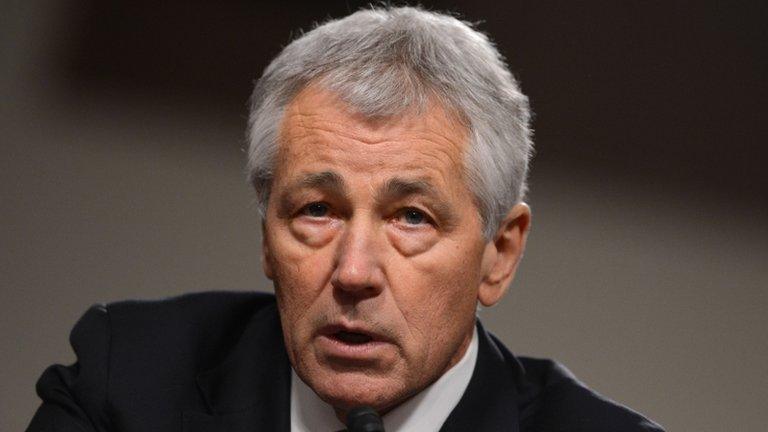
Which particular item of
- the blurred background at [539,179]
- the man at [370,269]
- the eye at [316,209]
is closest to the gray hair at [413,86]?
the man at [370,269]

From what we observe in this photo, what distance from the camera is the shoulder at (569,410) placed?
7.55 feet

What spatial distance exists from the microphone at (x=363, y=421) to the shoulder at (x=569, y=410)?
0.58 metres

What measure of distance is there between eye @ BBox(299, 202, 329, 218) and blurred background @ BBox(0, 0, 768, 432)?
1566 mm

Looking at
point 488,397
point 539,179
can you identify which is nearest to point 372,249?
point 488,397

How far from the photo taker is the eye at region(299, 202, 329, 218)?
214cm

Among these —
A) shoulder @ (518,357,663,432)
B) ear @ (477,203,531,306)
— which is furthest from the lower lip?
shoulder @ (518,357,663,432)

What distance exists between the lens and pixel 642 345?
360 centimetres

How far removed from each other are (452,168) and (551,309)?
5.23 feet

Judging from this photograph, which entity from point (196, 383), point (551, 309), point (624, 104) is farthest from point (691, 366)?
point (196, 383)

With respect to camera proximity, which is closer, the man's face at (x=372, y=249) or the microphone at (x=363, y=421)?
the microphone at (x=363, y=421)

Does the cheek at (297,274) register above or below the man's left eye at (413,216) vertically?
below

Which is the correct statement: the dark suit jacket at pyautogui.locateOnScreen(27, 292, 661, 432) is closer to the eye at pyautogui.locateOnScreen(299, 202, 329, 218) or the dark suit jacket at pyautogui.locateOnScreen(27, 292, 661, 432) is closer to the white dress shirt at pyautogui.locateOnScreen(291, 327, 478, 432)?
the white dress shirt at pyautogui.locateOnScreen(291, 327, 478, 432)

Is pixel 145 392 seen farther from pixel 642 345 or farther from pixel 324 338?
pixel 642 345

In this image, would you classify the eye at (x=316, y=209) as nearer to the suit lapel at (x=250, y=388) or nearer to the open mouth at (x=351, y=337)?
the open mouth at (x=351, y=337)
